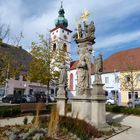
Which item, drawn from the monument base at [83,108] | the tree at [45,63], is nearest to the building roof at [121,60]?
the tree at [45,63]

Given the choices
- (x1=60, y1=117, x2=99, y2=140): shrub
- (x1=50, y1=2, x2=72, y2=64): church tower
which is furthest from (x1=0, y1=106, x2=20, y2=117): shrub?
(x1=50, y1=2, x2=72, y2=64): church tower

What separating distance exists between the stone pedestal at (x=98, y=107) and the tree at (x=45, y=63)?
16419 millimetres

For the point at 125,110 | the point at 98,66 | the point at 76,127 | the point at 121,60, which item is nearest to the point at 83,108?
the point at 98,66

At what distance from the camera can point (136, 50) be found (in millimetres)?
47844

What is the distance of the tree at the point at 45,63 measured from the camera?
95.5 feet

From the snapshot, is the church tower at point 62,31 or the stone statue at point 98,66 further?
the church tower at point 62,31

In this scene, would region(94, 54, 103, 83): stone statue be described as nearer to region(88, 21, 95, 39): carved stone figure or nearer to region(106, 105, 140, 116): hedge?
region(88, 21, 95, 39): carved stone figure

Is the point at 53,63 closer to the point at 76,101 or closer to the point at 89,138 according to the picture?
the point at 76,101

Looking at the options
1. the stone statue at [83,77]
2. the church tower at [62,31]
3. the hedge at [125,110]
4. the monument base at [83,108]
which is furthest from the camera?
the church tower at [62,31]

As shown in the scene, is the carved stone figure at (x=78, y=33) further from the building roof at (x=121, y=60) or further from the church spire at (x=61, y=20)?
the church spire at (x=61, y=20)

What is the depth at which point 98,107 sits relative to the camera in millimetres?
12555

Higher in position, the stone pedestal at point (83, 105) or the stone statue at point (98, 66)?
the stone statue at point (98, 66)

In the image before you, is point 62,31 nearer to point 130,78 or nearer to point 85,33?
point 130,78

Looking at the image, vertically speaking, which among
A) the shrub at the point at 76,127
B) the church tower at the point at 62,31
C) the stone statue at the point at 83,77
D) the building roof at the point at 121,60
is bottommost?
the shrub at the point at 76,127
